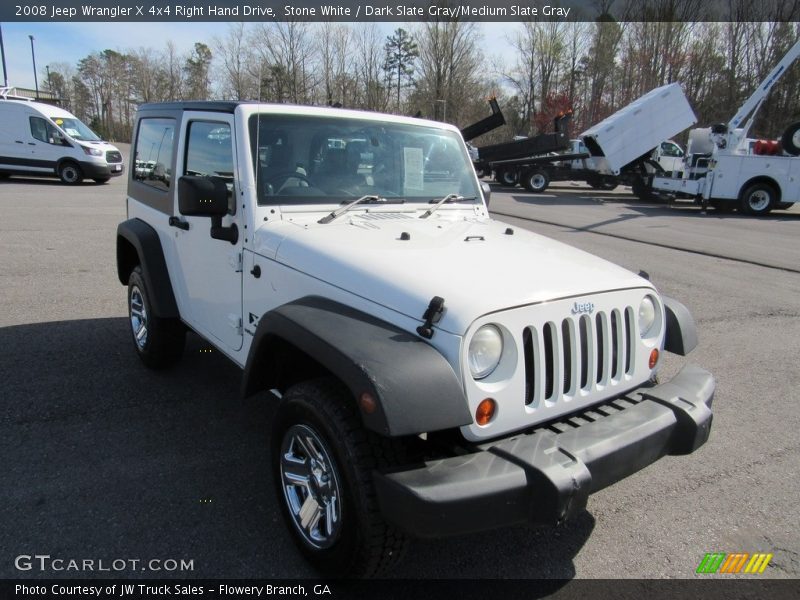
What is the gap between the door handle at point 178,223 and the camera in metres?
3.79

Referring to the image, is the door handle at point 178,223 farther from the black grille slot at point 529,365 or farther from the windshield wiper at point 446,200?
the black grille slot at point 529,365

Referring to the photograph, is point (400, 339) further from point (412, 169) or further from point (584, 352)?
point (412, 169)

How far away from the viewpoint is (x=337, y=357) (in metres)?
2.16

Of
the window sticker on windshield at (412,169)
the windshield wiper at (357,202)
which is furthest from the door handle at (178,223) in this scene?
the window sticker on windshield at (412,169)

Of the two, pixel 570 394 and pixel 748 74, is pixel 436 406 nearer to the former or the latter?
pixel 570 394

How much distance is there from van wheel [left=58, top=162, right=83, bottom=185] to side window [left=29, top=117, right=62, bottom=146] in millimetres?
763

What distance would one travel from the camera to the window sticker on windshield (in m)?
3.76

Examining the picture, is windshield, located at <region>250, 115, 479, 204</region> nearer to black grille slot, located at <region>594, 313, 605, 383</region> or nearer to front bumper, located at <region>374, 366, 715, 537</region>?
black grille slot, located at <region>594, 313, 605, 383</region>

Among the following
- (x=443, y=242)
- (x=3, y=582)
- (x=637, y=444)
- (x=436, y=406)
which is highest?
(x=443, y=242)

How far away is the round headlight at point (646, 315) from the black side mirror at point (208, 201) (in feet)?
7.03

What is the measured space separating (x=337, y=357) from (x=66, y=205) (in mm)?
14697

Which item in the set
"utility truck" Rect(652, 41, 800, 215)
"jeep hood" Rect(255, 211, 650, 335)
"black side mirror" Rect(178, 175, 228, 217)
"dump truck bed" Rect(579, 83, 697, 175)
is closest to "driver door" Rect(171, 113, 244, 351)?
"black side mirror" Rect(178, 175, 228, 217)

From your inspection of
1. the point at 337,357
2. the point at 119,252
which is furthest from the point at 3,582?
the point at 119,252

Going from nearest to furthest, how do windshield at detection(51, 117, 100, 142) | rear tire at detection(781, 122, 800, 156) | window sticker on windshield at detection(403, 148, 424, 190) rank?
window sticker on windshield at detection(403, 148, 424, 190)
rear tire at detection(781, 122, 800, 156)
windshield at detection(51, 117, 100, 142)
